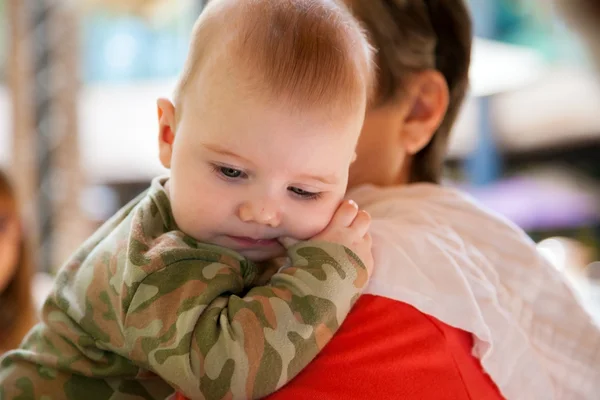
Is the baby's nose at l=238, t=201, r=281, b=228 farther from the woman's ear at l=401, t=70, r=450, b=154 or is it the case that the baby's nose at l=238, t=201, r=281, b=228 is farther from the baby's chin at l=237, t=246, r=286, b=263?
the woman's ear at l=401, t=70, r=450, b=154

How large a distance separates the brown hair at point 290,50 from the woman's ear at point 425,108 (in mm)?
345

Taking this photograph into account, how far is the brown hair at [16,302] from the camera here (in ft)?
6.42

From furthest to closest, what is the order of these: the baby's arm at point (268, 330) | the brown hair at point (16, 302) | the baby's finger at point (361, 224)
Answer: the brown hair at point (16, 302) → the baby's finger at point (361, 224) → the baby's arm at point (268, 330)

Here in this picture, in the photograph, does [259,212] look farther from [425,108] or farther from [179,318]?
[425,108]

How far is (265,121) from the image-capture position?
2.78 ft

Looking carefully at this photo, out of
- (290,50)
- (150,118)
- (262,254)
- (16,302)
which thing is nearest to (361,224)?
(262,254)

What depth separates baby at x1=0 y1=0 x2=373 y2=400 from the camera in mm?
831

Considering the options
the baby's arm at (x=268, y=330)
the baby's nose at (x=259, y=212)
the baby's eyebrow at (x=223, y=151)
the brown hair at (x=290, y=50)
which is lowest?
the baby's arm at (x=268, y=330)

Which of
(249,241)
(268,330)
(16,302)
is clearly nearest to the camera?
(268,330)

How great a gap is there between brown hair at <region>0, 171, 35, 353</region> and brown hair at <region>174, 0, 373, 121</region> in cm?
132

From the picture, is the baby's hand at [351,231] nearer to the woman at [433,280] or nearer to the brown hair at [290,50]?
the woman at [433,280]

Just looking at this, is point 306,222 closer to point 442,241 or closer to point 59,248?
point 442,241

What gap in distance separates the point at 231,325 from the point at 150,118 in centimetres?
417

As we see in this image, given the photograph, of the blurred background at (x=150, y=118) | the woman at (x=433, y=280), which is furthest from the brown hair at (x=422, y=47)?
the blurred background at (x=150, y=118)
